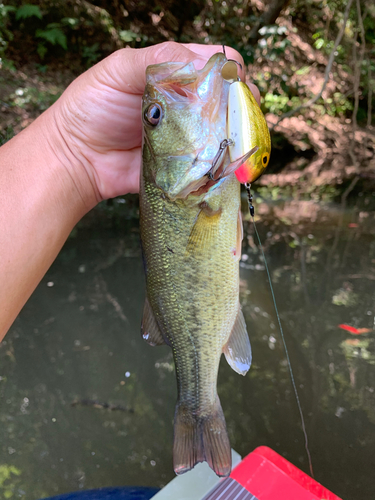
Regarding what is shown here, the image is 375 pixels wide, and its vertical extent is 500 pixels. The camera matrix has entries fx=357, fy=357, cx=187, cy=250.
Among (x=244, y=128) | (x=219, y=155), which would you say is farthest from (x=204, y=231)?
(x=244, y=128)

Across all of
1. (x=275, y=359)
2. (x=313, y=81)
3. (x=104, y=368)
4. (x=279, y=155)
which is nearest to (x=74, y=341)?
(x=104, y=368)

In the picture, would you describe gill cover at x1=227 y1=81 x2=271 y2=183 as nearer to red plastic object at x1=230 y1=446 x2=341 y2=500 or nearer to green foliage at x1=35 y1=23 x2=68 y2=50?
red plastic object at x1=230 y1=446 x2=341 y2=500

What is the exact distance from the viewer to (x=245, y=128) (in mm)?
1048

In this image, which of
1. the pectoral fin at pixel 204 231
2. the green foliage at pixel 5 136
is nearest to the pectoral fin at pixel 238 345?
the pectoral fin at pixel 204 231

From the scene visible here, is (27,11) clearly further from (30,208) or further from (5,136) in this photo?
(30,208)

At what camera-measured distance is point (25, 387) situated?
2.88m

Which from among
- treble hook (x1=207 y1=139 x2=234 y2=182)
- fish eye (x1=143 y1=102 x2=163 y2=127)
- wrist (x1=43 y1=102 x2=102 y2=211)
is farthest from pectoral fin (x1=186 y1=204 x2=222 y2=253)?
wrist (x1=43 y1=102 x2=102 y2=211)

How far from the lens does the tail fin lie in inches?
52.3

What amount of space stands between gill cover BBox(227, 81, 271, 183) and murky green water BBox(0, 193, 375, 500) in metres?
2.17

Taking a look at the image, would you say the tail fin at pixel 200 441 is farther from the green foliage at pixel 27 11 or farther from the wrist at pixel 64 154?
the green foliage at pixel 27 11

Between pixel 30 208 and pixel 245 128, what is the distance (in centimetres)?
97

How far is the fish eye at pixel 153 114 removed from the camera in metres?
1.19

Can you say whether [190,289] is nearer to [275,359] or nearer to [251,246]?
[275,359]

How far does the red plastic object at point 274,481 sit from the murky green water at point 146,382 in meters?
0.77
